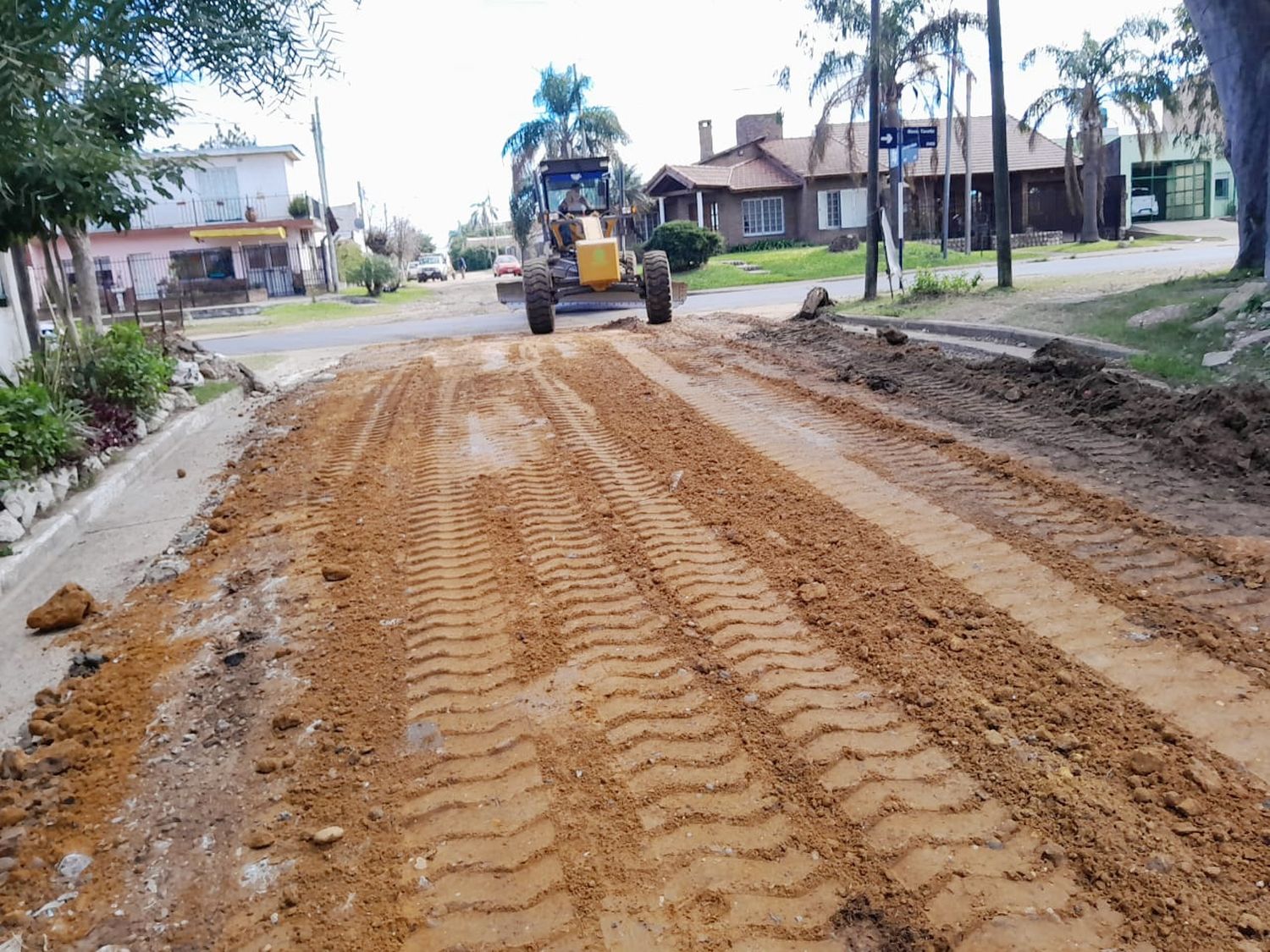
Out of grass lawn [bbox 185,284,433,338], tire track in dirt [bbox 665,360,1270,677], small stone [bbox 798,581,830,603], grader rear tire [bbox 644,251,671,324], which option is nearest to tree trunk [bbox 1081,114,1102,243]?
grass lawn [bbox 185,284,433,338]

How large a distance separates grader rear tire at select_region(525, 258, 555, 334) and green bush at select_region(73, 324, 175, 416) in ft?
26.6

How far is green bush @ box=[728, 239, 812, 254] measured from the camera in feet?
152

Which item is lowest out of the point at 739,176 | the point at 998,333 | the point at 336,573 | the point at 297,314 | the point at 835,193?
the point at 336,573

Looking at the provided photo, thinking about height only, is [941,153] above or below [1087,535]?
above

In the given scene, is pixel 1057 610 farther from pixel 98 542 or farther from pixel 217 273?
pixel 217 273

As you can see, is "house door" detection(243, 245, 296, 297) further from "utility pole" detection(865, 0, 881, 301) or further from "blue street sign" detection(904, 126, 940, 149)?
"blue street sign" detection(904, 126, 940, 149)

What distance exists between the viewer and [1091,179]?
41.7 m

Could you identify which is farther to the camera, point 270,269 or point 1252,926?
point 270,269

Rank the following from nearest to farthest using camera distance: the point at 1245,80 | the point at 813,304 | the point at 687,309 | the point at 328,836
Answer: the point at 328,836 < the point at 1245,80 < the point at 813,304 < the point at 687,309

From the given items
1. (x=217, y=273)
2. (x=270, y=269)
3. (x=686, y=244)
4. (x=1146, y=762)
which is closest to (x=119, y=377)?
(x=1146, y=762)

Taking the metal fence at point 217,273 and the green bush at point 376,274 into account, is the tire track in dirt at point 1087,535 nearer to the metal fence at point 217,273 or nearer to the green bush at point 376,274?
the green bush at point 376,274

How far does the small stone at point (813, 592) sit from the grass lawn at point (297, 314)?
27.4m

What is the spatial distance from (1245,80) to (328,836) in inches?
647

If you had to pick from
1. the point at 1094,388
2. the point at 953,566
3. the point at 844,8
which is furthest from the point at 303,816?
the point at 844,8
